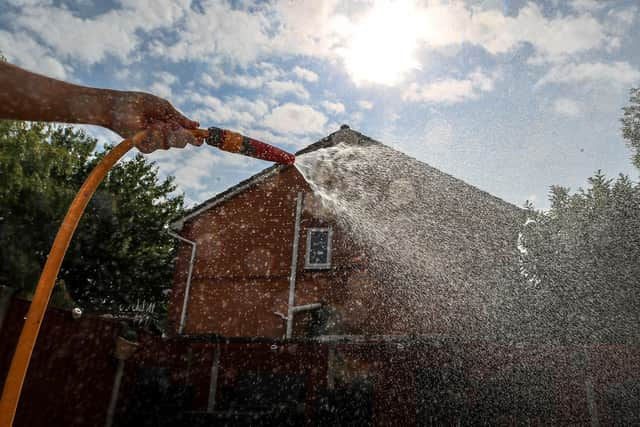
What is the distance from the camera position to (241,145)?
7.11 feet

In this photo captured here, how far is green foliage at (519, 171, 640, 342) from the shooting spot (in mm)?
8383

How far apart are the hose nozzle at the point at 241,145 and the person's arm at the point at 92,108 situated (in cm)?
10

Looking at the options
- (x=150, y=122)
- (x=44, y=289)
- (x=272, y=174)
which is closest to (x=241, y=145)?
(x=150, y=122)

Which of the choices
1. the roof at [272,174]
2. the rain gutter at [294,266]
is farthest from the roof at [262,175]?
the rain gutter at [294,266]

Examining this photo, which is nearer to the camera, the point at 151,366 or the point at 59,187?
the point at 151,366

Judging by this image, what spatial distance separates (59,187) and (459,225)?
18.9m

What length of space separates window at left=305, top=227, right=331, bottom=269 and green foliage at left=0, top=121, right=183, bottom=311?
11308mm

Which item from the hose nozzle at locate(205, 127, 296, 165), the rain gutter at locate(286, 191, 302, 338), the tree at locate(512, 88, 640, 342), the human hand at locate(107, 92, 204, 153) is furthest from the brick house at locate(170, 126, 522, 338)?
the human hand at locate(107, 92, 204, 153)

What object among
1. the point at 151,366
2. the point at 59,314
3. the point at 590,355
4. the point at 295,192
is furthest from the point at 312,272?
the point at 59,314

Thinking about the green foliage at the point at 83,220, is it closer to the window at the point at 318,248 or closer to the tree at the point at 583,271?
the window at the point at 318,248

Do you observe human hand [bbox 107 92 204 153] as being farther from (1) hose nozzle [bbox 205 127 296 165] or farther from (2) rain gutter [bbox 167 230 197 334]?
(2) rain gutter [bbox 167 230 197 334]

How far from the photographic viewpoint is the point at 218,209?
1505cm

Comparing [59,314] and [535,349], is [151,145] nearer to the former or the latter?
[59,314]

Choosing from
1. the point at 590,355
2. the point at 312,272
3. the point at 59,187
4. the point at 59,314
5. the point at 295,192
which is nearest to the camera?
the point at 59,314
